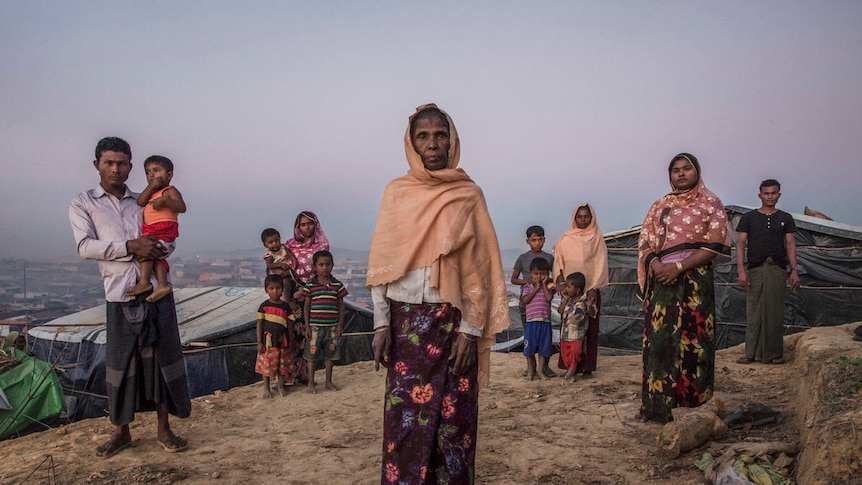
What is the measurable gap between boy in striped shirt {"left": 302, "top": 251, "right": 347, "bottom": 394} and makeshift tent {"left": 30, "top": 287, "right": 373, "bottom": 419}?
3.48 metres

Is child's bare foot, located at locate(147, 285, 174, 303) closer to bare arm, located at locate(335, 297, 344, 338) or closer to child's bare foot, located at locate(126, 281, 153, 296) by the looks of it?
child's bare foot, located at locate(126, 281, 153, 296)

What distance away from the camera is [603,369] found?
19.9ft

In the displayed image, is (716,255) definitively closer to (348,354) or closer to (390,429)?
(390,429)

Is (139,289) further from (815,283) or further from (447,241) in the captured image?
(815,283)

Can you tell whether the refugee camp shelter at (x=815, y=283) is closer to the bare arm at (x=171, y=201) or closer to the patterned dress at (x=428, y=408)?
the patterned dress at (x=428, y=408)

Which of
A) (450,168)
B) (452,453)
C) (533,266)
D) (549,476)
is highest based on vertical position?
(450,168)

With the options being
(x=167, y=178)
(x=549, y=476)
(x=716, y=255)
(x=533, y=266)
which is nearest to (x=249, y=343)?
(x=533, y=266)

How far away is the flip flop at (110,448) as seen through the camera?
3.39m

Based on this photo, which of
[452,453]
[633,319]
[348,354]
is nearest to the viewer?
[452,453]

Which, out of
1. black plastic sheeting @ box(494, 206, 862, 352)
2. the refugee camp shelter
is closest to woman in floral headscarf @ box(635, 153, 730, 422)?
black plastic sheeting @ box(494, 206, 862, 352)

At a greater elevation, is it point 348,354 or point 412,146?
point 412,146

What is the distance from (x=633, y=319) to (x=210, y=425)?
30.2 feet

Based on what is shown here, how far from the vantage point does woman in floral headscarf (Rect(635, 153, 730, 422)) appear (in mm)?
3508

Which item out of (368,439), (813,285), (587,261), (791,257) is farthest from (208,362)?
(813,285)
